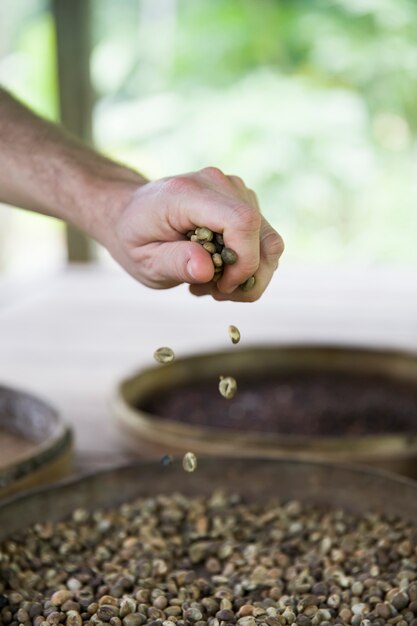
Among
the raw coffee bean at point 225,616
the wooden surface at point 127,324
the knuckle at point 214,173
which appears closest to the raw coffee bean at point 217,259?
the knuckle at point 214,173

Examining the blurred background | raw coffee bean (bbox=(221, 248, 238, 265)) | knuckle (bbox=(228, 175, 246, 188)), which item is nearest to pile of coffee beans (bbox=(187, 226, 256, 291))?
raw coffee bean (bbox=(221, 248, 238, 265))

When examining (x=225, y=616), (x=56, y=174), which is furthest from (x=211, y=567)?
(x=56, y=174)

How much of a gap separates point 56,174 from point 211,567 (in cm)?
59

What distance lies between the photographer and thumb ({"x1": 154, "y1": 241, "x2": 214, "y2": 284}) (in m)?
1.06

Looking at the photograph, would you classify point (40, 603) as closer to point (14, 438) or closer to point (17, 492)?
point (17, 492)

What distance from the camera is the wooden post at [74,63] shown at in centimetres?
375

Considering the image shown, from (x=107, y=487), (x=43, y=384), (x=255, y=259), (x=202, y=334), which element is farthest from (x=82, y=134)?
(x=255, y=259)

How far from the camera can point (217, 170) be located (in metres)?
1.16

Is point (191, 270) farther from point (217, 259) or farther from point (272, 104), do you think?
point (272, 104)

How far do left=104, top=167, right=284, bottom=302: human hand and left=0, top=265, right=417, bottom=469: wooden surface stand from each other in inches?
23.5

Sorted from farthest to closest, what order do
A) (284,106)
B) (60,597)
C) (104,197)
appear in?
(284,106) → (104,197) → (60,597)

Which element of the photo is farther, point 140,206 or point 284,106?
point 284,106

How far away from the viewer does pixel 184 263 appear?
1.09m

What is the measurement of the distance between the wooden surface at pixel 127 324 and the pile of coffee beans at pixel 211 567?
0.31 meters
